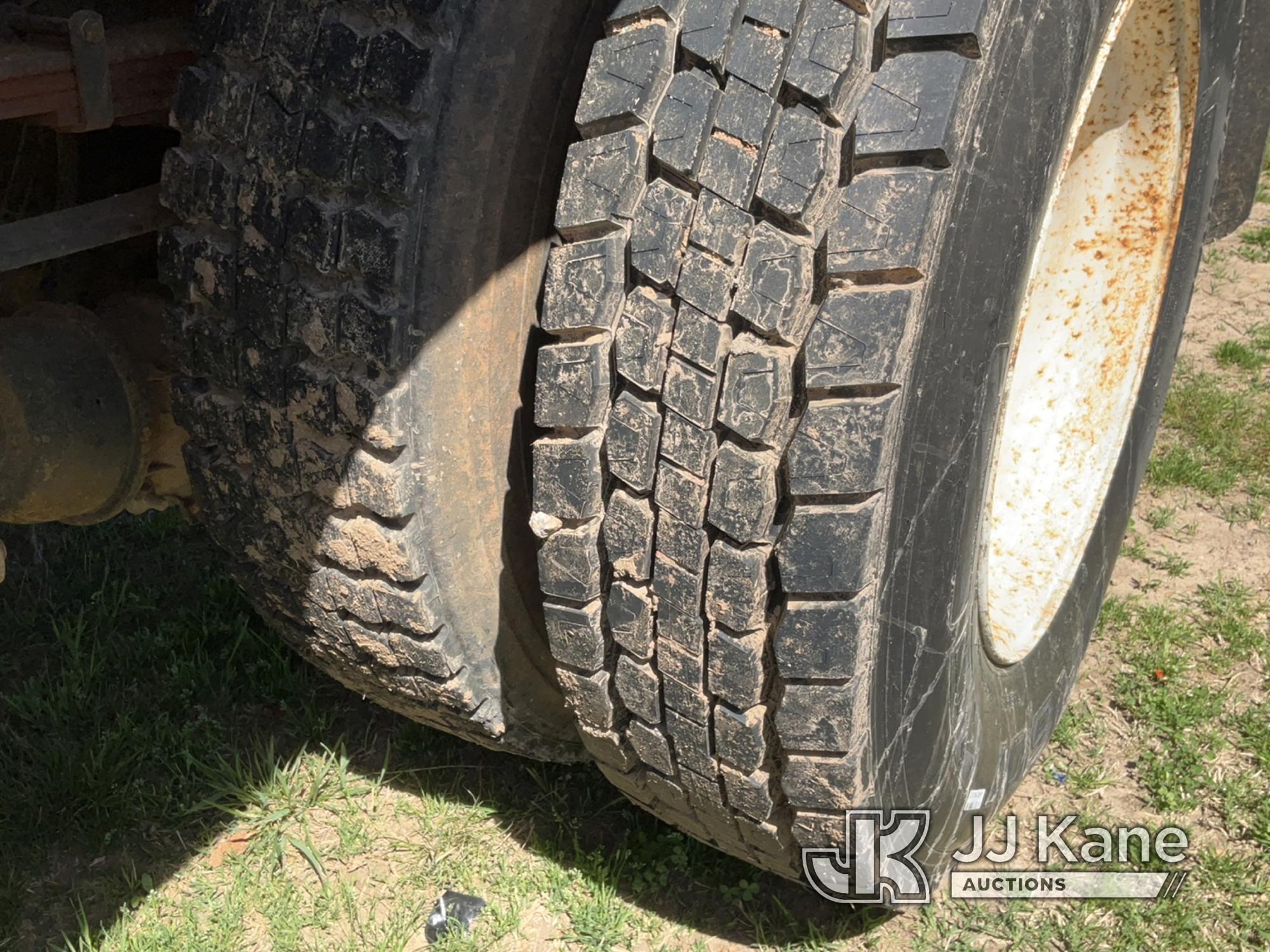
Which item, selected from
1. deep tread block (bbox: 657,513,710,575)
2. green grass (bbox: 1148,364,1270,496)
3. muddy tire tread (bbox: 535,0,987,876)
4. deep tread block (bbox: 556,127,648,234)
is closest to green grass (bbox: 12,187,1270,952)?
green grass (bbox: 1148,364,1270,496)

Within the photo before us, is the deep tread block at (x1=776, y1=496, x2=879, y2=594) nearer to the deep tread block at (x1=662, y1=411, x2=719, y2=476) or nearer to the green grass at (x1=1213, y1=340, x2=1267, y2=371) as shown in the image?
the deep tread block at (x1=662, y1=411, x2=719, y2=476)

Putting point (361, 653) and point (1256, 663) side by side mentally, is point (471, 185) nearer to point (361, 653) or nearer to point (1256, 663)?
point (361, 653)

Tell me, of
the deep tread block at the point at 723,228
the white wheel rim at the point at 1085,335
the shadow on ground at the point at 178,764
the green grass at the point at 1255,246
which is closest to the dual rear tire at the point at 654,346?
the deep tread block at the point at 723,228

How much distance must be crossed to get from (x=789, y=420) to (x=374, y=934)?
1252 mm

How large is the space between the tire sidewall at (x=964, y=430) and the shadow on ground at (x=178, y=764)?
48 cm

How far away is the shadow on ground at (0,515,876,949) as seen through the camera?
236cm

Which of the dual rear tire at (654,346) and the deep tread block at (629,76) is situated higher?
the deep tread block at (629,76)

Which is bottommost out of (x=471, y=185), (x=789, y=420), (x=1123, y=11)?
(x=789, y=420)

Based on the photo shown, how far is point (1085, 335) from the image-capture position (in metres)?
2.77

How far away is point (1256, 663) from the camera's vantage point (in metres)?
2.97

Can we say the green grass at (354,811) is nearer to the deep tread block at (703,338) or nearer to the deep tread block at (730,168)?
the deep tread block at (703,338)

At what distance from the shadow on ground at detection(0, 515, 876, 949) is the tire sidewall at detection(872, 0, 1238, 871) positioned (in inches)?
19.0

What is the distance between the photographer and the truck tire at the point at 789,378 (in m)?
1.57

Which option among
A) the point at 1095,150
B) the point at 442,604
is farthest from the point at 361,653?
the point at 1095,150
